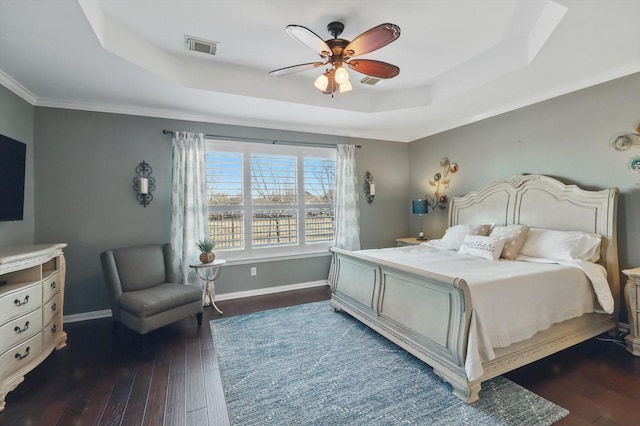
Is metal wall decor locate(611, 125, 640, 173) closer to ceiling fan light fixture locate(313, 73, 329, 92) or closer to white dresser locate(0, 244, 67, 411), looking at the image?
ceiling fan light fixture locate(313, 73, 329, 92)

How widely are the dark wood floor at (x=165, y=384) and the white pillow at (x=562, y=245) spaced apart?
85cm

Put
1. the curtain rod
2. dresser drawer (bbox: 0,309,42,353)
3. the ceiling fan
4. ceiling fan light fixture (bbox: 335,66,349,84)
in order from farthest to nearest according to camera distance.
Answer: the curtain rod, ceiling fan light fixture (bbox: 335,66,349,84), dresser drawer (bbox: 0,309,42,353), the ceiling fan

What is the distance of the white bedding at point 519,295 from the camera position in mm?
1949

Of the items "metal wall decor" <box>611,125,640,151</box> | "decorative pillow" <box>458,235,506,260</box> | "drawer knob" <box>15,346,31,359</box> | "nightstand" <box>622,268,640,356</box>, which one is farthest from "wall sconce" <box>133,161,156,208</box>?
"metal wall decor" <box>611,125,640,151</box>

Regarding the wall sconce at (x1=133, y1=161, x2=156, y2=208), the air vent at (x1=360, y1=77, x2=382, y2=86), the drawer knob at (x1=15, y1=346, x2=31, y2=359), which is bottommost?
the drawer knob at (x1=15, y1=346, x2=31, y2=359)

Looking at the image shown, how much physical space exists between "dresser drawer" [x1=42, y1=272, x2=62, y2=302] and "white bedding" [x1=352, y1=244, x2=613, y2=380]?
3318 mm

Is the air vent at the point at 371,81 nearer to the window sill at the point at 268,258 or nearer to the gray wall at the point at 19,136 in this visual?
the window sill at the point at 268,258

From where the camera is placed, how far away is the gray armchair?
2770 mm

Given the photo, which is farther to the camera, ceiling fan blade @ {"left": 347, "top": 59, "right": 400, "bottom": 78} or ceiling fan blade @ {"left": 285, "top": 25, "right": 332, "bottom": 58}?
ceiling fan blade @ {"left": 347, "top": 59, "right": 400, "bottom": 78}

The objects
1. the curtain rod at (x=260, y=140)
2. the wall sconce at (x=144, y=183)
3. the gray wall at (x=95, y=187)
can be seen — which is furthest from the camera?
the curtain rod at (x=260, y=140)

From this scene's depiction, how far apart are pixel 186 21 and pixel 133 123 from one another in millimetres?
1881

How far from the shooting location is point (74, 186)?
3426mm

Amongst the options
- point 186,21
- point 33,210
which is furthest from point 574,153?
point 33,210

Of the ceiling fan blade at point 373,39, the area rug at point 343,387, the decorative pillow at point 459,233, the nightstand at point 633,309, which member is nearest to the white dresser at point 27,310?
the area rug at point 343,387
